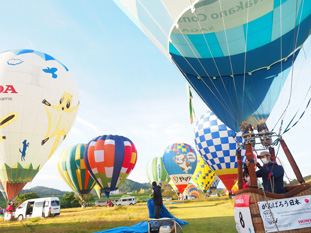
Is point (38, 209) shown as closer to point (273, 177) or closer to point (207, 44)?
point (207, 44)

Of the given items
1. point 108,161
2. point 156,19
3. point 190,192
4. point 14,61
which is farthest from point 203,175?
point 156,19

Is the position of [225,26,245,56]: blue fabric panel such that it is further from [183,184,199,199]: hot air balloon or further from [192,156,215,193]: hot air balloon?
[192,156,215,193]: hot air balloon

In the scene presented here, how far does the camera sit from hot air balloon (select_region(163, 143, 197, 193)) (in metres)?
27.3

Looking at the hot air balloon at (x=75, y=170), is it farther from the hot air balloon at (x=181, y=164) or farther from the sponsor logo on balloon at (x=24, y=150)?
the sponsor logo on balloon at (x=24, y=150)

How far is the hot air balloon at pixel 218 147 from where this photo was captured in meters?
17.0

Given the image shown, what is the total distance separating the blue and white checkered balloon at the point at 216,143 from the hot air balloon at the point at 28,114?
34.0 feet

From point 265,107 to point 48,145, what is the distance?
13937 mm

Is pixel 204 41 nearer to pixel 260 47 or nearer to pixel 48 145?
pixel 260 47

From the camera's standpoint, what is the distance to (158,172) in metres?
44.8

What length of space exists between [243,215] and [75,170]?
2446 cm

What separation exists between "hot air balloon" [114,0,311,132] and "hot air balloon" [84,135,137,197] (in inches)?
610

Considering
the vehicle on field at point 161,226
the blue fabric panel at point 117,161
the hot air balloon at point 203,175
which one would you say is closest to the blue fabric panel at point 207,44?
the vehicle on field at point 161,226

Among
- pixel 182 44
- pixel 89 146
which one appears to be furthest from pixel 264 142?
pixel 89 146

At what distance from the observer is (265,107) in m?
8.40
